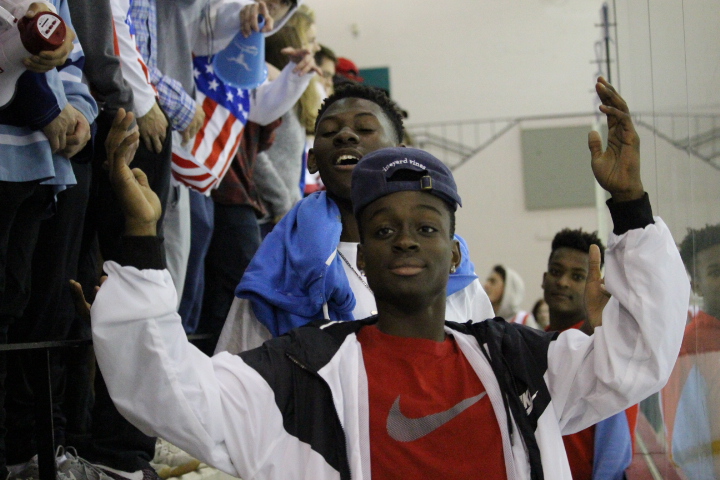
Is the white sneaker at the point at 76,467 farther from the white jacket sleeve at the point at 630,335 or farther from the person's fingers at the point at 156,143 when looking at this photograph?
the white jacket sleeve at the point at 630,335

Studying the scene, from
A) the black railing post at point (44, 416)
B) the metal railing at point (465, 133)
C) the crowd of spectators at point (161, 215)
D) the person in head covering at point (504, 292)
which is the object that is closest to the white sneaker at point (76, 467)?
the crowd of spectators at point (161, 215)

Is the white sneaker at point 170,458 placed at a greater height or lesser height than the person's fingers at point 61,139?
lesser

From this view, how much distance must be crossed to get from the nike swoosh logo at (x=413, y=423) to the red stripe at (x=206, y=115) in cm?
186

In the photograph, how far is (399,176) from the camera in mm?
1877

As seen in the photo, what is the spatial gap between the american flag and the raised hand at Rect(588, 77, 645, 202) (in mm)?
1718

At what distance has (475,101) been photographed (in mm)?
12984

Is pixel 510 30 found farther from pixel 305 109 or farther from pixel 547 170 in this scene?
pixel 305 109

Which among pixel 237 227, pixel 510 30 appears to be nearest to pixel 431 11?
pixel 510 30

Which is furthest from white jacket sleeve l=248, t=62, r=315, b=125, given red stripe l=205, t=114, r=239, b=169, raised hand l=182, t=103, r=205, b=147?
raised hand l=182, t=103, r=205, b=147

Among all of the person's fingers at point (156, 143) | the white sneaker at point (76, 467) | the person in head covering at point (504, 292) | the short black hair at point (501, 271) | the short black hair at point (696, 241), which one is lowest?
the person in head covering at point (504, 292)

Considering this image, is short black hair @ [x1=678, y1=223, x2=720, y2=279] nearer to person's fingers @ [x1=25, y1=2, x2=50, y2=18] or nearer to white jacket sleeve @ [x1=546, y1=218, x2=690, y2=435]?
white jacket sleeve @ [x1=546, y1=218, x2=690, y2=435]

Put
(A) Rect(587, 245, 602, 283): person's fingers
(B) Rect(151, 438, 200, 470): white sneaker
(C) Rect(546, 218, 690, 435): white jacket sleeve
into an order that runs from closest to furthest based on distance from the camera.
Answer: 1. (C) Rect(546, 218, 690, 435): white jacket sleeve
2. (A) Rect(587, 245, 602, 283): person's fingers
3. (B) Rect(151, 438, 200, 470): white sneaker

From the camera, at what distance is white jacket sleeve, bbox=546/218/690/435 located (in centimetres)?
165

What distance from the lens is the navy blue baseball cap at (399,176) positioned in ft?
6.09
